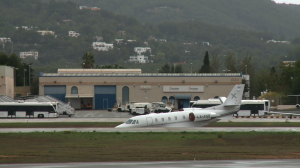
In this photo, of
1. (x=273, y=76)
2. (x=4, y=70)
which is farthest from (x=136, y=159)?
(x=273, y=76)

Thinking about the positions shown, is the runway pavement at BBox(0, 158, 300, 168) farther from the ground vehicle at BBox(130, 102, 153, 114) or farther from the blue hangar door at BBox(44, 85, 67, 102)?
the blue hangar door at BBox(44, 85, 67, 102)

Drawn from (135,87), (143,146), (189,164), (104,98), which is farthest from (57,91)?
(189,164)

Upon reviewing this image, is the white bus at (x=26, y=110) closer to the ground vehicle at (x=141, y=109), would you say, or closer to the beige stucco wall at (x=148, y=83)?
the ground vehicle at (x=141, y=109)

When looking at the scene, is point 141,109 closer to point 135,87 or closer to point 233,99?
point 135,87

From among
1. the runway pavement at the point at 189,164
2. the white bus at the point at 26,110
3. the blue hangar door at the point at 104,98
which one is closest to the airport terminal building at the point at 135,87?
the blue hangar door at the point at 104,98

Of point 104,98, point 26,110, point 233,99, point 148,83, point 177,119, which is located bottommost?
point 26,110

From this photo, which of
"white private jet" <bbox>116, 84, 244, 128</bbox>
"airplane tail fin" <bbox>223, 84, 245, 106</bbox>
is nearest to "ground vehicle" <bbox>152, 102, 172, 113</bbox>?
"airplane tail fin" <bbox>223, 84, 245, 106</bbox>

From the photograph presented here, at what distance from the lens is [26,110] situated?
7031 centimetres

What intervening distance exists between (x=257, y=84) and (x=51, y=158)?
133 m

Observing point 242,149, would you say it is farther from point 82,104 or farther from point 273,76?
point 273,76

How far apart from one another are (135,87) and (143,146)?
232ft

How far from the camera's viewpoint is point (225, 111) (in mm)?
47812

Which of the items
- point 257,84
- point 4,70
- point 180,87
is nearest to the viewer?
point 4,70

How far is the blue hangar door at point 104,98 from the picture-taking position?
10456 cm
